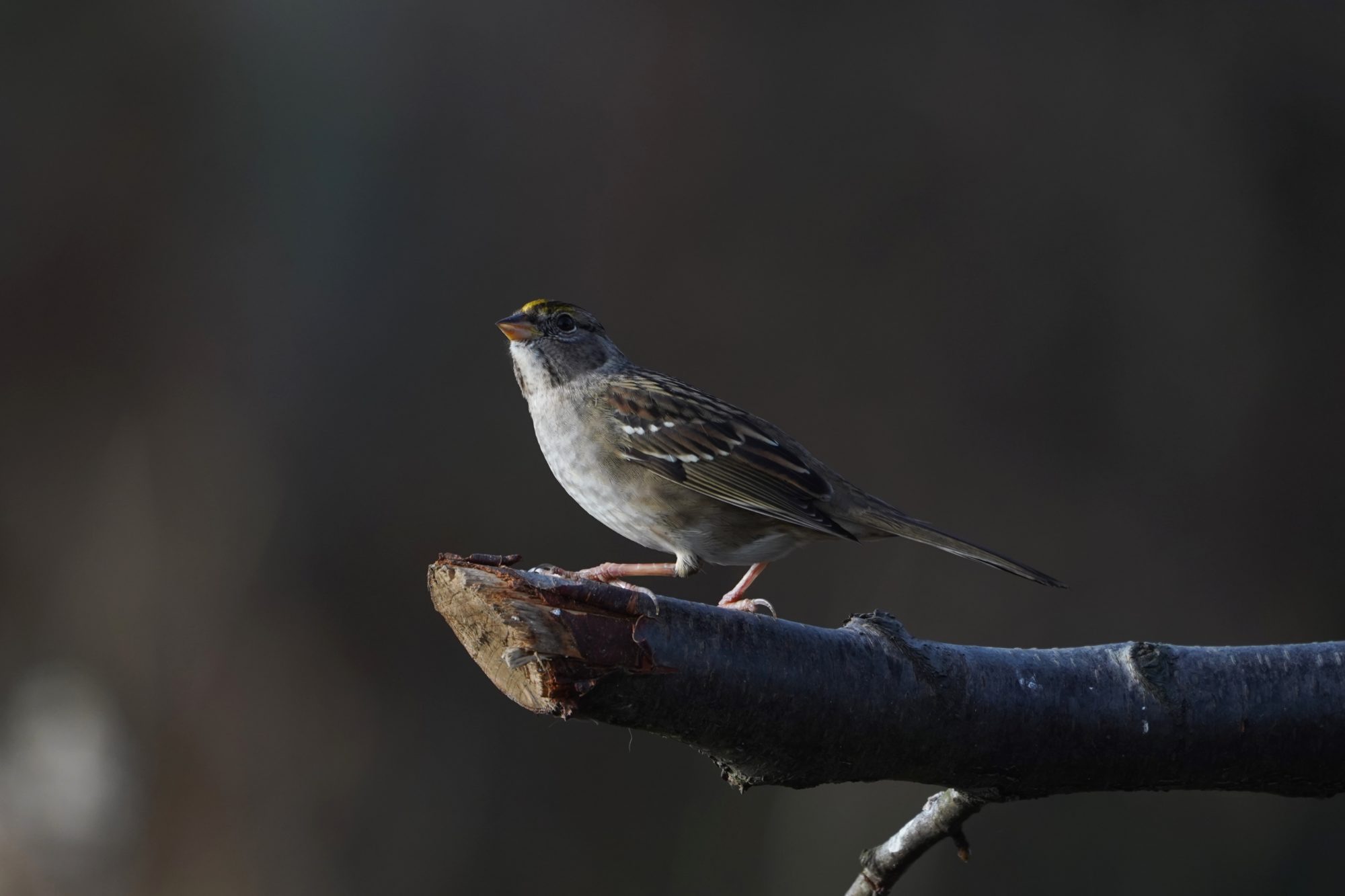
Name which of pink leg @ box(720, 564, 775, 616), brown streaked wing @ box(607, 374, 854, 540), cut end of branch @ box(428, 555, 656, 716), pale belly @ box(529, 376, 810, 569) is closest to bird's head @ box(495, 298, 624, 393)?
brown streaked wing @ box(607, 374, 854, 540)

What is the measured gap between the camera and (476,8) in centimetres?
656

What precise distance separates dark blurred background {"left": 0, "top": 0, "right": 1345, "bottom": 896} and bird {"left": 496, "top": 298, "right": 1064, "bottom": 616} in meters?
1.92

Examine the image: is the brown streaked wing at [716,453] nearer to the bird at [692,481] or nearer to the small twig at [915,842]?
the bird at [692,481]

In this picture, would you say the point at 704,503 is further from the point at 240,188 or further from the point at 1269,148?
the point at 1269,148

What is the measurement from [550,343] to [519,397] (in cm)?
176

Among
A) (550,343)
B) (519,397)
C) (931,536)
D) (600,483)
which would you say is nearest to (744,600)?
(931,536)

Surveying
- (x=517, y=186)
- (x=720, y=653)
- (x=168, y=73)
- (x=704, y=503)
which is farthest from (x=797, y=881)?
(x=168, y=73)

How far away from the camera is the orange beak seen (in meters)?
4.54

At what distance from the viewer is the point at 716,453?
407 cm

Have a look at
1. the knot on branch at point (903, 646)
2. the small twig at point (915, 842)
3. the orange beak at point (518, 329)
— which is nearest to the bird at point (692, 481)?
the orange beak at point (518, 329)

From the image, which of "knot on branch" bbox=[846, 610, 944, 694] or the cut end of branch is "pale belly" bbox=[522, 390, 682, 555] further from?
the cut end of branch

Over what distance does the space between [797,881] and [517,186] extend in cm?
394

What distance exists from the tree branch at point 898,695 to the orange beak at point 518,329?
2219 millimetres

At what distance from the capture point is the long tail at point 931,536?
10.8 feet
